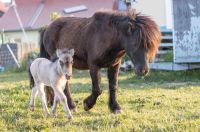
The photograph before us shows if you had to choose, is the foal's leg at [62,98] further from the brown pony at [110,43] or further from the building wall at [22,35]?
the building wall at [22,35]

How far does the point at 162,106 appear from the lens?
8727 mm

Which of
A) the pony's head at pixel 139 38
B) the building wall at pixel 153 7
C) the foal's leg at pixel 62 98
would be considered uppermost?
the pony's head at pixel 139 38

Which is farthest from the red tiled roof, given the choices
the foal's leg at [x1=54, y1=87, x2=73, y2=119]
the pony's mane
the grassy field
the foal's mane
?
the foal's leg at [x1=54, y1=87, x2=73, y2=119]

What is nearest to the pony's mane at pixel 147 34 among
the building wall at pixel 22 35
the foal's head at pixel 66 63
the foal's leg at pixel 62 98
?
the foal's head at pixel 66 63

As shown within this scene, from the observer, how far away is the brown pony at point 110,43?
295 inches

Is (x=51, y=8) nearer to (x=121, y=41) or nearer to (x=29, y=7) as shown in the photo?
(x=29, y=7)

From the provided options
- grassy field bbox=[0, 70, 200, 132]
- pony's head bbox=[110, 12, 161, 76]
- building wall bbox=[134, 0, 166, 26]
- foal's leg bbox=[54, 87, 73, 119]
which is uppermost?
pony's head bbox=[110, 12, 161, 76]

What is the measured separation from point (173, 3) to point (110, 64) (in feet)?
26.2

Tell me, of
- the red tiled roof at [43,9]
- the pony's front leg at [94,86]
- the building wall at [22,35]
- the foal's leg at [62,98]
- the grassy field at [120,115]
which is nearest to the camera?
the grassy field at [120,115]

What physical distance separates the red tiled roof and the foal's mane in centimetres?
3147

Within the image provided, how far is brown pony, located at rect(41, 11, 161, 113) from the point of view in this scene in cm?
749

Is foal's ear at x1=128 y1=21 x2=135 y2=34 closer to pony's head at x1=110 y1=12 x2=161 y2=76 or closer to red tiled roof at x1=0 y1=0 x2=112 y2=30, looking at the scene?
pony's head at x1=110 y1=12 x2=161 y2=76

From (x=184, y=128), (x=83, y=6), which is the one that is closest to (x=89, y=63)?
(x=184, y=128)

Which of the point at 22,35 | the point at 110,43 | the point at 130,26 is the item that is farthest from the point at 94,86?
the point at 22,35
